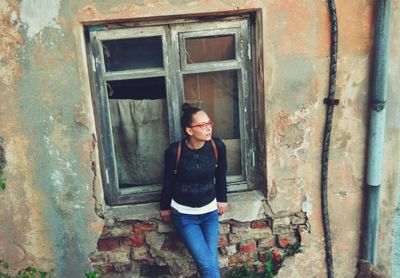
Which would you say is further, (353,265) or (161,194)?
(353,265)

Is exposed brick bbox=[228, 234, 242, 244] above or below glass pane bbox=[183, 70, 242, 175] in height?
below

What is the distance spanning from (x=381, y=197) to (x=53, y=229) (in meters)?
2.79

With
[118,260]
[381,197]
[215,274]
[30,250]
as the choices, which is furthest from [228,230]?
[30,250]

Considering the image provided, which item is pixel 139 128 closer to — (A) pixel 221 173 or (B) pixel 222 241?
(A) pixel 221 173

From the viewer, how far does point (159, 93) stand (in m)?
3.82

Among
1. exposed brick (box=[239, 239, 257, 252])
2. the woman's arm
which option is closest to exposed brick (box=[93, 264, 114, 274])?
the woman's arm

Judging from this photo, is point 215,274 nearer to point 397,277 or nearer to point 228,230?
point 228,230

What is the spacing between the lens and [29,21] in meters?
3.41

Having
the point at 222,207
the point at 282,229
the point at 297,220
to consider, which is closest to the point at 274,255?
the point at 282,229

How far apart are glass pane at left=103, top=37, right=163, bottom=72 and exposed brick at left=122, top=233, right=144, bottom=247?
141 cm

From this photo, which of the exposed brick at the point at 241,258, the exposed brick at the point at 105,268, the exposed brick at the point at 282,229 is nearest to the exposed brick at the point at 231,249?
the exposed brick at the point at 241,258

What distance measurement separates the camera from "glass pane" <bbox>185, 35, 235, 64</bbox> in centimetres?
373

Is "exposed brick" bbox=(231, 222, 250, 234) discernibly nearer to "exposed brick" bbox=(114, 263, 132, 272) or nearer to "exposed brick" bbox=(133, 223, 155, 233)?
"exposed brick" bbox=(133, 223, 155, 233)

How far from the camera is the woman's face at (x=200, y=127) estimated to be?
3.43m
